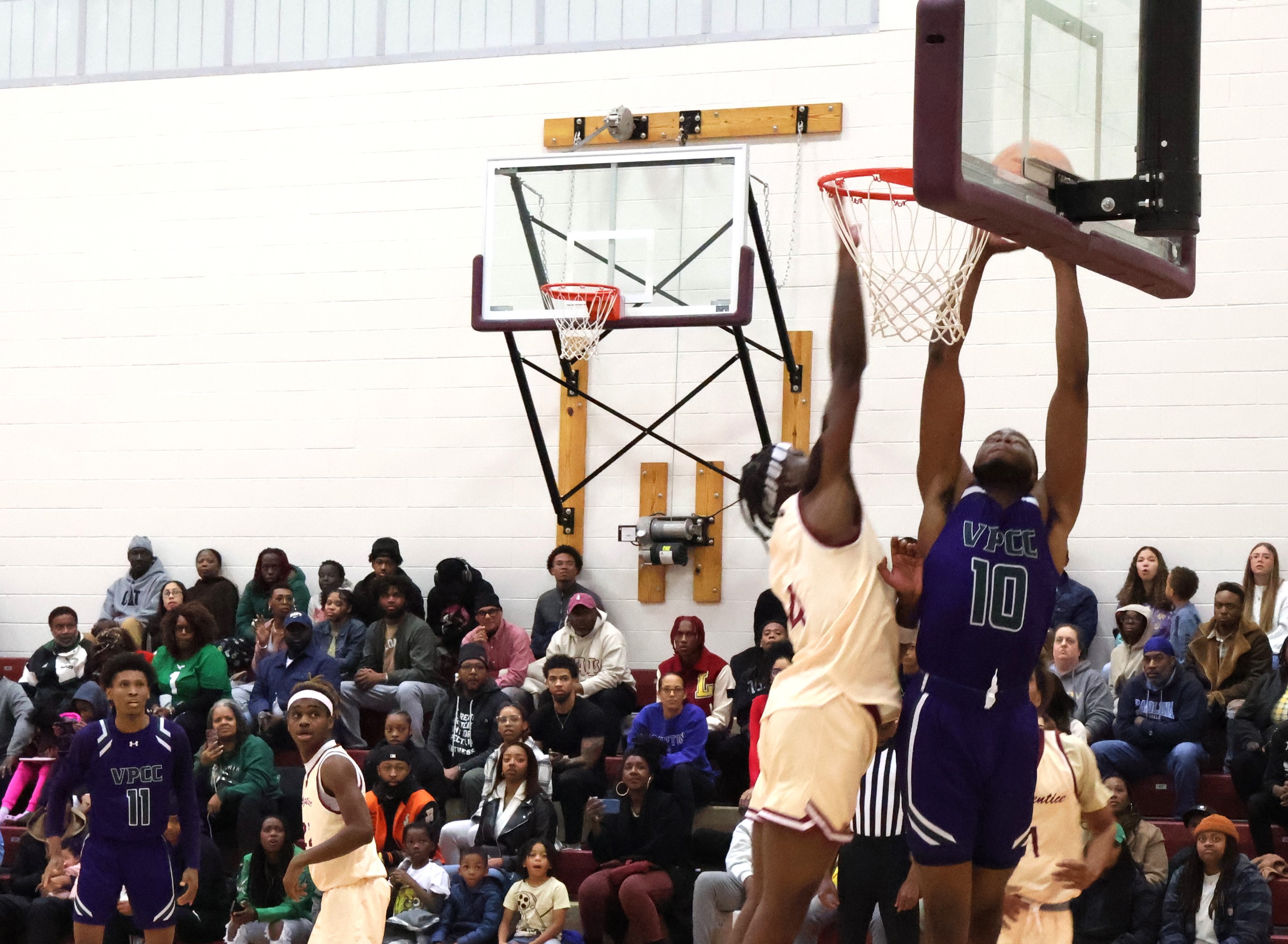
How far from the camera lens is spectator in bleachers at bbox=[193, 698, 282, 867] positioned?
35.0ft

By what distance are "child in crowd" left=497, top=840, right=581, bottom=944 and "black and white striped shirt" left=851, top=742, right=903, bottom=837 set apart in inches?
87.9

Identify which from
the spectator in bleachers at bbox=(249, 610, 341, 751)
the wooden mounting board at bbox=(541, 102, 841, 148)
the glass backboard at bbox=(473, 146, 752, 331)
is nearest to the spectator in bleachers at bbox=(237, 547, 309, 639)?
the spectator in bleachers at bbox=(249, 610, 341, 751)

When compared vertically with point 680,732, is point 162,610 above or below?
above

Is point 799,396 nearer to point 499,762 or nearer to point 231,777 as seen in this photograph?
point 499,762

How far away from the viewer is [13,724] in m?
12.3

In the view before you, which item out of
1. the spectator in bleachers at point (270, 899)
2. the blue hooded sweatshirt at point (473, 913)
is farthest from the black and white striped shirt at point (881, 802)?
the spectator in bleachers at point (270, 899)

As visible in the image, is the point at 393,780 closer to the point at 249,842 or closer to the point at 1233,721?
the point at 249,842

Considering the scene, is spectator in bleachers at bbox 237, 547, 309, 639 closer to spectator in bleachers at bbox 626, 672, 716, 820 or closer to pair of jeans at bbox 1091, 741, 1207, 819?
spectator in bleachers at bbox 626, 672, 716, 820

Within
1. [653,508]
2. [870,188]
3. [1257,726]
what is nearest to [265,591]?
[653,508]

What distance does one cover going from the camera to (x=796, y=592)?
4.84 meters

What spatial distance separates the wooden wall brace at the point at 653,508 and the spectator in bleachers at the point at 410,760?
253 cm

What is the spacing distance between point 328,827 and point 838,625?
3.27 meters

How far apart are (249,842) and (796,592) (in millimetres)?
6689

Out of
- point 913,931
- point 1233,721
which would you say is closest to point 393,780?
point 913,931
